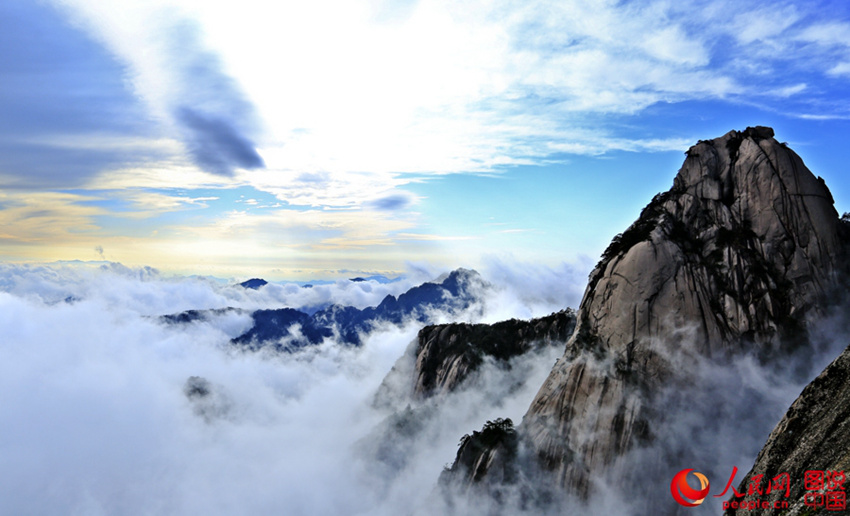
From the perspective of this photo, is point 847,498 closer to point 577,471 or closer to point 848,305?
point 577,471

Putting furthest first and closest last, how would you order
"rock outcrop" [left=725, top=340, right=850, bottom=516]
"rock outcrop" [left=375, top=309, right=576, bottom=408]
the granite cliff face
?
"rock outcrop" [left=375, top=309, right=576, bottom=408], the granite cliff face, "rock outcrop" [left=725, top=340, right=850, bottom=516]

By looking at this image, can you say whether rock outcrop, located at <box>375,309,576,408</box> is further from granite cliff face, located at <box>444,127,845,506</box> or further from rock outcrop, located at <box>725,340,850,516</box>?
rock outcrop, located at <box>725,340,850,516</box>

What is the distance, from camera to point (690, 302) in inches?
2206

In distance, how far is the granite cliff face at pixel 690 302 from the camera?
54.3 m

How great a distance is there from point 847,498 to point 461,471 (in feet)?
233

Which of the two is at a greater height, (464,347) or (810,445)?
(810,445)

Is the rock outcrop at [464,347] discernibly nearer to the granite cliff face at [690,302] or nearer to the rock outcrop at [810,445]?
the granite cliff face at [690,302]

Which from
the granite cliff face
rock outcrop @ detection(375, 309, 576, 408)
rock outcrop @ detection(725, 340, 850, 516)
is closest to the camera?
rock outcrop @ detection(725, 340, 850, 516)

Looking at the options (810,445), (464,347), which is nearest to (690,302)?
(810,445)

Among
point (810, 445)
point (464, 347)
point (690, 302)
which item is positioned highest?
point (690, 302)

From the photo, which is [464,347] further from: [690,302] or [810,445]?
[810,445]

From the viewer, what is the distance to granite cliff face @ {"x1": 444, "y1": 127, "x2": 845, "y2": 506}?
178 ft

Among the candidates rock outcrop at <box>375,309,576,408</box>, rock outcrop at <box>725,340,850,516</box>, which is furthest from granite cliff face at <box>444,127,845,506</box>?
rock outcrop at <box>375,309,576,408</box>

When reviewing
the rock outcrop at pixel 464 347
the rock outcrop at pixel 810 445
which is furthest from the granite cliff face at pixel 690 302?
the rock outcrop at pixel 464 347
